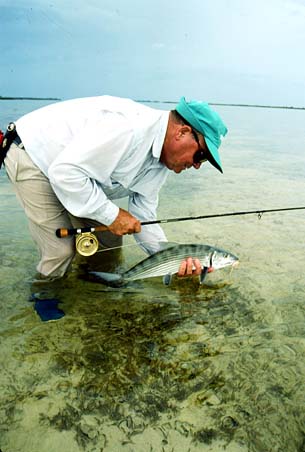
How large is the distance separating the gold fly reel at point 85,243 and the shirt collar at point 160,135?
872mm

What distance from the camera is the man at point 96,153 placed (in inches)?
103

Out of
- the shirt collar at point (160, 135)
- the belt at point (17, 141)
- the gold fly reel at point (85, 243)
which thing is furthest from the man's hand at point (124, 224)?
the belt at point (17, 141)

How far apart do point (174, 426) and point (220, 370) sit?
0.59 meters

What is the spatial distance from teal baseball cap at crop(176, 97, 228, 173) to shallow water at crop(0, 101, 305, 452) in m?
1.40

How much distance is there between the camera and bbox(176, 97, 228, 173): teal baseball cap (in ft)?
8.75

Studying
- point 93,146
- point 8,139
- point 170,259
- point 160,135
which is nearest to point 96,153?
point 93,146

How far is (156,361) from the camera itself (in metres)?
2.68

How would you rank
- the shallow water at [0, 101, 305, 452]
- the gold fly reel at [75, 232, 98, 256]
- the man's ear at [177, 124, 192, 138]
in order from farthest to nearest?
Result: the gold fly reel at [75, 232, 98, 256] → the man's ear at [177, 124, 192, 138] → the shallow water at [0, 101, 305, 452]

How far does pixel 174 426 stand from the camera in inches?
85.6

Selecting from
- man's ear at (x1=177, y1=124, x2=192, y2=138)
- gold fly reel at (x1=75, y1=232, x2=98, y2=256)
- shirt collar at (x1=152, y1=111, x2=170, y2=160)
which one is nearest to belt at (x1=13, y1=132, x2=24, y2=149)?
gold fly reel at (x1=75, y1=232, x2=98, y2=256)

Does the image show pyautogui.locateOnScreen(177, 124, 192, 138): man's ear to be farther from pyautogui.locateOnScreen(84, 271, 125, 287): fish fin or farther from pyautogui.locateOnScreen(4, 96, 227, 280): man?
pyautogui.locateOnScreen(84, 271, 125, 287): fish fin

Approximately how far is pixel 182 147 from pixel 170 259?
968 mm

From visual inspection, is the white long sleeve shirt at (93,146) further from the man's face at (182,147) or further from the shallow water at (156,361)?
the shallow water at (156,361)

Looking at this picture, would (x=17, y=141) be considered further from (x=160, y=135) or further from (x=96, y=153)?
(x=160, y=135)
